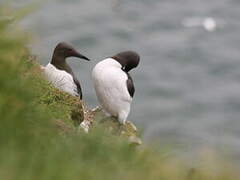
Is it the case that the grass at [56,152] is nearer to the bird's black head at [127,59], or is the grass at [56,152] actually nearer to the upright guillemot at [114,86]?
the upright guillemot at [114,86]

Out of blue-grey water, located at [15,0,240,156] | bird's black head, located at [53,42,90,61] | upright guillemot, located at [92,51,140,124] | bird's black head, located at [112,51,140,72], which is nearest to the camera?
upright guillemot, located at [92,51,140,124]

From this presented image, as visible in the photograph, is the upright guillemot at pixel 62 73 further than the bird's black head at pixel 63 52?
No

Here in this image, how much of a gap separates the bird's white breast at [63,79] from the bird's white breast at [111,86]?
543mm

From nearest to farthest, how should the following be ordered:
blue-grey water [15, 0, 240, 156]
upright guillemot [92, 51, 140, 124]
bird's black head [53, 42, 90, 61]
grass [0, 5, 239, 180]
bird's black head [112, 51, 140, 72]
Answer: grass [0, 5, 239, 180] < upright guillemot [92, 51, 140, 124] < bird's black head [53, 42, 90, 61] < bird's black head [112, 51, 140, 72] < blue-grey water [15, 0, 240, 156]

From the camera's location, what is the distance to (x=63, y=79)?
51.2 feet

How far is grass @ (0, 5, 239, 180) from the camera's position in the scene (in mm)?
6992

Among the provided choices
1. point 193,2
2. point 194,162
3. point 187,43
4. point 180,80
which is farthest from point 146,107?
point 194,162

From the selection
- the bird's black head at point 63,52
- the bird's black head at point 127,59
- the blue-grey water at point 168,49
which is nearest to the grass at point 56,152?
the bird's black head at point 63,52

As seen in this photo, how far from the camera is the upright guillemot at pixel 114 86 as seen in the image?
53.9 ft

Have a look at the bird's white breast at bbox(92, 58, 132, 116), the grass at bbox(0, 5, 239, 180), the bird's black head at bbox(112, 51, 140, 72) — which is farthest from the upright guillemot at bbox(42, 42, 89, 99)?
the grass at bbox(0, 5, 239, 180)

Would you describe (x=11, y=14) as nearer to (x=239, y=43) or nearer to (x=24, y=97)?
(x=24, y=97)

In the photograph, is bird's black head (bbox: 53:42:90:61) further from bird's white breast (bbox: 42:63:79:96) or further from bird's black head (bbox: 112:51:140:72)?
bird's black head (bbox: 112:51:140:72)

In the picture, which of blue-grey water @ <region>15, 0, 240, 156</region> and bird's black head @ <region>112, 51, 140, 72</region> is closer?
bird's black head @ <region>112, 51, 140, 72</region>

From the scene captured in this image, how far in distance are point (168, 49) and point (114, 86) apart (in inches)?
1189
